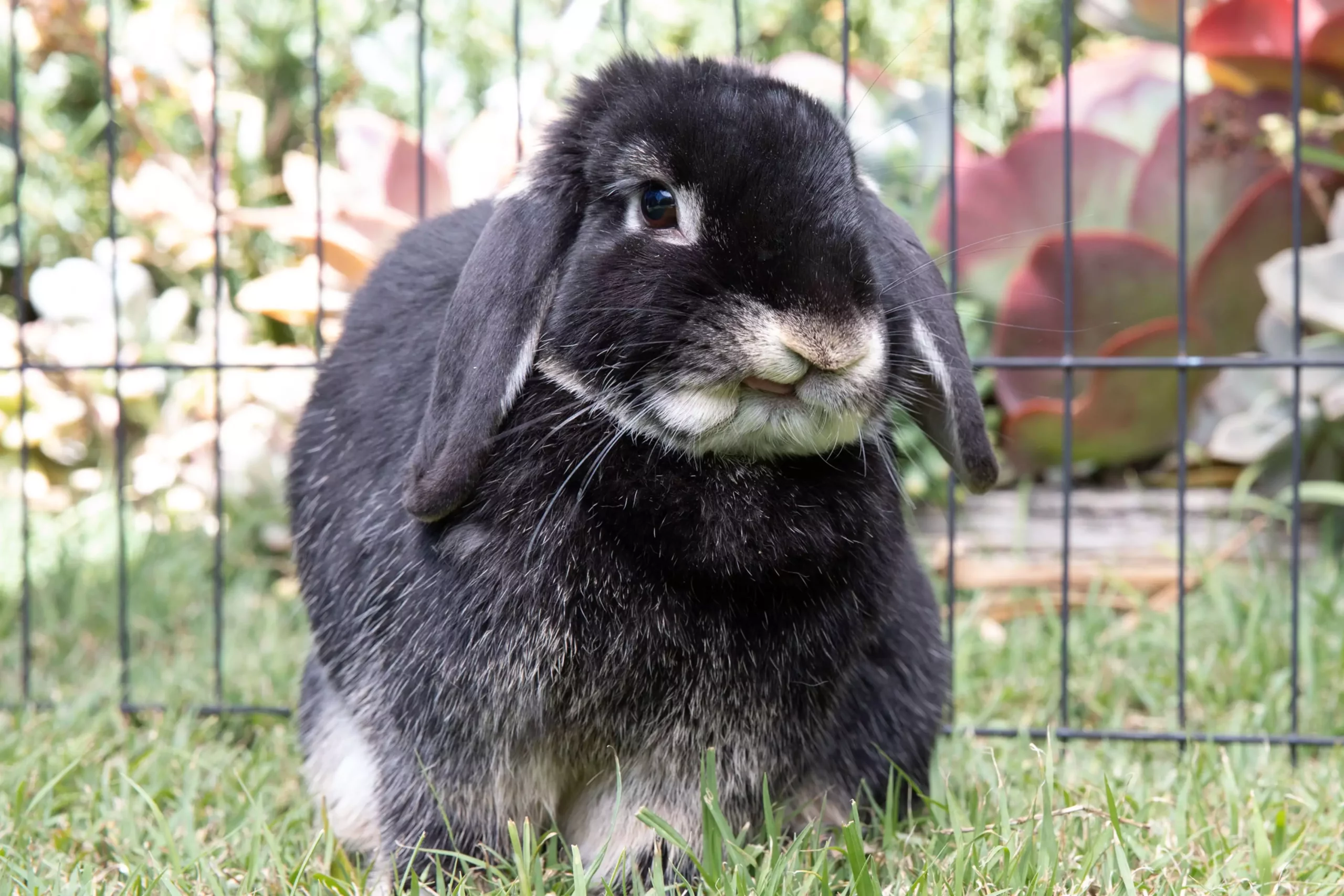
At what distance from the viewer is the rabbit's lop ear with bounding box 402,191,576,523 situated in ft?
5.22

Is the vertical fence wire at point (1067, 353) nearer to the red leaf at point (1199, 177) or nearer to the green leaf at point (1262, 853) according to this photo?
the green leaf at point (1262, 853)

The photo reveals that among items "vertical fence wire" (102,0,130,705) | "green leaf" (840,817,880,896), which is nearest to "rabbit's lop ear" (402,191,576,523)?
"green leaf" (840,817,880,896)

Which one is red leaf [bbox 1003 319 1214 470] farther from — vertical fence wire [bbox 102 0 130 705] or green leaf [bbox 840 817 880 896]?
vertical fence wire [bbox 102 0 130 705]

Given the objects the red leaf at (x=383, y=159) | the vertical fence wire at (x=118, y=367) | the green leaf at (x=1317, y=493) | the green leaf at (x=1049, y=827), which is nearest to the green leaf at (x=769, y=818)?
the green leaf at (x=1049, y=827)

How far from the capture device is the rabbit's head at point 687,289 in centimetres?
144

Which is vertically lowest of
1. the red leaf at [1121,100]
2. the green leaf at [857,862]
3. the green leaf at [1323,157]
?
the green leaf at [857,862]

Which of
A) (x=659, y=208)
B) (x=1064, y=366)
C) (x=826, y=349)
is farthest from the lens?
(x=1064, y=366)

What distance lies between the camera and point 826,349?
1.41m

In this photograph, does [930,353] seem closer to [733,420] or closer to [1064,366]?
[733,420]

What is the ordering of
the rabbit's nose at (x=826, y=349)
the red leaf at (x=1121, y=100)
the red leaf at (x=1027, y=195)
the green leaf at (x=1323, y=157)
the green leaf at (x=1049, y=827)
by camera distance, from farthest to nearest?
the red leaf at (x=1121, y=100)
the red leaf at (x=1027, y=195)
the green leaf at (x=1323, y=157)
the green leaf at (x=1049, y=827)
the rabbit's nose at (x=826, y=349)

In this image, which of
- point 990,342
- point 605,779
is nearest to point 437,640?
point 605,779

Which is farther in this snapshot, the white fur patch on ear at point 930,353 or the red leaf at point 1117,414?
the red leaf at point 1117,414

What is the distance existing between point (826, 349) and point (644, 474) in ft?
1.12

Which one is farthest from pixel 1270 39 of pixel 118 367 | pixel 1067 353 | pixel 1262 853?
pixel 118 367
